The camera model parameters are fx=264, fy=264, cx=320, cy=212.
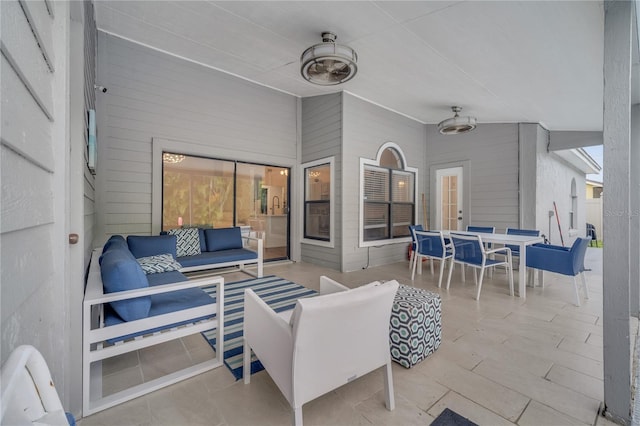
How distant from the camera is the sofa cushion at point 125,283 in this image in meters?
1.72

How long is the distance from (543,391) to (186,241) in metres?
4.32

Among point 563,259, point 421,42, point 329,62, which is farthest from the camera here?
point 563,259

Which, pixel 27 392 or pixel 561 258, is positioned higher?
pixel 27 392

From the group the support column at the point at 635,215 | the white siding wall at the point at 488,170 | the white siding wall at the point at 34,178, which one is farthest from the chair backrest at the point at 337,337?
the white siding wall at the point at 488,170

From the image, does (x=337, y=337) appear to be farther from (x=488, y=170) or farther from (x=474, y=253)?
(x=488, y=170)

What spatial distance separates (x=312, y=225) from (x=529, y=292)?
3.75 meters

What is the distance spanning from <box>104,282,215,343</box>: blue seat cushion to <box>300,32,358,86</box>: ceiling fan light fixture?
2619 mm

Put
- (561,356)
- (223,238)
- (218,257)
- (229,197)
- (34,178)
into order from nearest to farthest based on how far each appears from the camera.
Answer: (34,178) < (561,356) < (218,257) < (223,238) < (229,197)

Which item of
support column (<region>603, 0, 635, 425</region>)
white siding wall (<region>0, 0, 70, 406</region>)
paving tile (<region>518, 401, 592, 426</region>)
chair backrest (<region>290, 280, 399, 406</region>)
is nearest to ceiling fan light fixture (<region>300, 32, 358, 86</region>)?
support column (<region>603, 0, 635, 425</region>)

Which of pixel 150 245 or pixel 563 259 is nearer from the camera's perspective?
pixel 563 259

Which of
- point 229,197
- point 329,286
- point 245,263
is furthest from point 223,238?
point 329,286

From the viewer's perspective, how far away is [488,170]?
18.2 feet

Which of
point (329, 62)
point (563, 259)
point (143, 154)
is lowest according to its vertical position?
point (563, 259)

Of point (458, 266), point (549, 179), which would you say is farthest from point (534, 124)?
point (458, 266)
